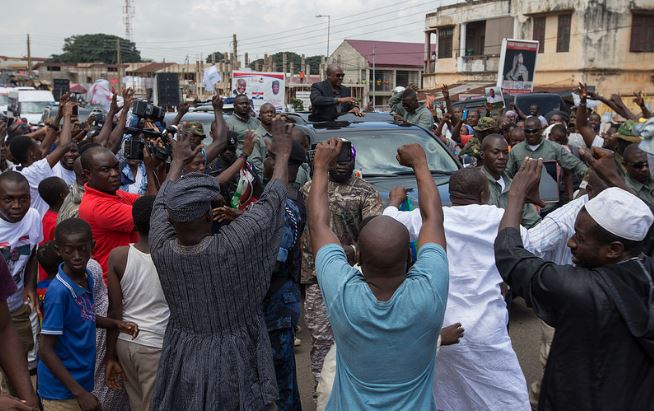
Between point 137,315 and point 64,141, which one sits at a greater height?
point 64,141

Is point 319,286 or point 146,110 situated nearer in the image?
point 319,286

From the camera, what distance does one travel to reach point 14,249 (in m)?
4.06

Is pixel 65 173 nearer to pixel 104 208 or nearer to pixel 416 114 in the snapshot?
pixel 104 208

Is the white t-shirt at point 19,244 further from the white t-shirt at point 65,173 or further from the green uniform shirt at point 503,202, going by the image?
the green uniform shirt at point 503,202

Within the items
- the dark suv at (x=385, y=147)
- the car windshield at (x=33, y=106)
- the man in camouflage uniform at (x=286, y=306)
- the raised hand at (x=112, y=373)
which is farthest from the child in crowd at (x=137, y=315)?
the car windshield at (x=33, y=106)

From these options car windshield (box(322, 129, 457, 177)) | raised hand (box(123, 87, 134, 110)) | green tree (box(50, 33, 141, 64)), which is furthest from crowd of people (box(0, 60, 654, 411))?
green tree (box(50, 33, 141, 64))

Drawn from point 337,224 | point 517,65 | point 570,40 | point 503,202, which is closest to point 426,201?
point 337,224

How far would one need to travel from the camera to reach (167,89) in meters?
24.7

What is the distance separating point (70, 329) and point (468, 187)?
2.31m

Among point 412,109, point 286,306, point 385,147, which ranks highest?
point 412,109

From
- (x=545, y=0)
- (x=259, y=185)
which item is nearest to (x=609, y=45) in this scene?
(x=545, y=0)

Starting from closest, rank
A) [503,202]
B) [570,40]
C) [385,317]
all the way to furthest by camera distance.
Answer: [385,317] < [503,202] < [570,40]

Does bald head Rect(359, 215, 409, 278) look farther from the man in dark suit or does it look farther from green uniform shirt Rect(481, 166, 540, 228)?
the man in dark suit

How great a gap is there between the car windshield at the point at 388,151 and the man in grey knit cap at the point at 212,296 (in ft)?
13.3
